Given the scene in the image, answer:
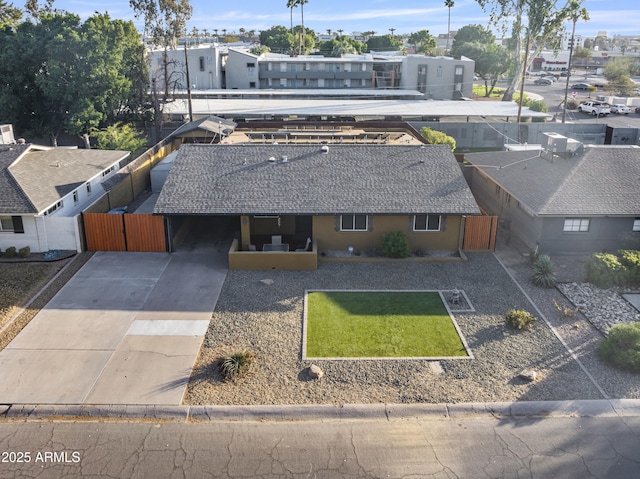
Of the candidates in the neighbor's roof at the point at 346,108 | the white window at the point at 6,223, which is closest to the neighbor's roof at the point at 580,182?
the neighbor's roof at the point at 346,108

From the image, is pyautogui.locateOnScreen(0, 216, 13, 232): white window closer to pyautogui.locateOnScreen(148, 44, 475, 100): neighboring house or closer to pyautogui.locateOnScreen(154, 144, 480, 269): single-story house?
pyautogui.locateOnScreen(154, 144, 480, 269): single-story house

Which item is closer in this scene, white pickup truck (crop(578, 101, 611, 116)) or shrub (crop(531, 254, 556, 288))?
shrub (crop(531, 254, 556, 288))

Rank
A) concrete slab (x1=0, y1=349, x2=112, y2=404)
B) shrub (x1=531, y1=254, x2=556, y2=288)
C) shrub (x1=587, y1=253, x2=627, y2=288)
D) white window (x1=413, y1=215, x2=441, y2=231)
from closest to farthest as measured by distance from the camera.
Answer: concrete slab (x1=0, y1=349, x2=112, y2=404), shrub (x1=587, y1=253, x2=627, y2=288), shrub (x1=531, y1=254, x2=556, y2=288), white window (x1=413, y1=215, x2=441, y2=231)

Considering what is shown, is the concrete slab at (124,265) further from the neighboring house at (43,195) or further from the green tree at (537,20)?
the green tree at (537,20)

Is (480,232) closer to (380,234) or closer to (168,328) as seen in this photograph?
(380,234)

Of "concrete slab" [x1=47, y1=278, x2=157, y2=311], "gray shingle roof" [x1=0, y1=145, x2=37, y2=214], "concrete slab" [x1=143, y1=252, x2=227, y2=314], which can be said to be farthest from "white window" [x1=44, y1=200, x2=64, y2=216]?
"concrete slab" [x1=143, y1=252, x2=227, y2=314]

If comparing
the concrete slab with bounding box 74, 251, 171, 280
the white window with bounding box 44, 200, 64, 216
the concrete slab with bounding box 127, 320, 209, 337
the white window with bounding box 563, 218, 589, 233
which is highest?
the white window with bounding box 44, 200, 64, 216

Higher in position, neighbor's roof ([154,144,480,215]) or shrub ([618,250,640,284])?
neighbor's roof ([154,144,480,215])
